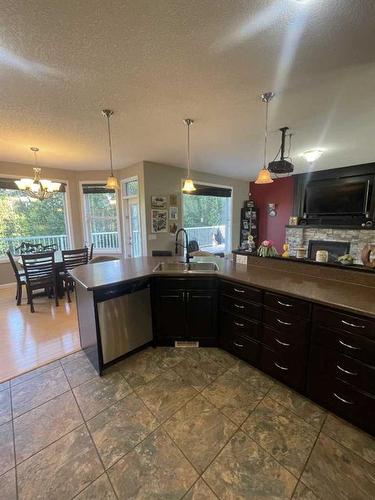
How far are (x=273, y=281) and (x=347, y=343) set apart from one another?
729mm

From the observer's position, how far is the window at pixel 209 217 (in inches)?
234

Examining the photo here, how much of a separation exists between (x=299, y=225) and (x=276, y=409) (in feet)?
18.0

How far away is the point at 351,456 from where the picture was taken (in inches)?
54.2

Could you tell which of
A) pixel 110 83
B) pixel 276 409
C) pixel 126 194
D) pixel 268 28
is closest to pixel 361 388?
pixel 276 409

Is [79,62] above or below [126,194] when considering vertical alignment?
above

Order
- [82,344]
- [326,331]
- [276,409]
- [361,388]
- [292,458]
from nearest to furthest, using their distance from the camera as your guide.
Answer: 1. [292,458]
2. [361,388]
3. [326,331]
4. [276,409]
5. [82,344]

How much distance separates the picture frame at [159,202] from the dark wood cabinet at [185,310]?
9.10 feet

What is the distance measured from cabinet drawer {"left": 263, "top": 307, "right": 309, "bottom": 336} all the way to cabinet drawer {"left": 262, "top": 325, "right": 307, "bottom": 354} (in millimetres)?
34

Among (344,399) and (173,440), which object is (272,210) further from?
(173,440)

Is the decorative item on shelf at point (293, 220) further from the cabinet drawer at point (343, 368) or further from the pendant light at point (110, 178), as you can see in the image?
the cabinet drawer at point (343, 368)

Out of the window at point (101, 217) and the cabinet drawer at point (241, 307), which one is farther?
the window at point (101, 217)

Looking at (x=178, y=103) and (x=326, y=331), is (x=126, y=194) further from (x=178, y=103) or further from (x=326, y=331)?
(x=326, y=331)

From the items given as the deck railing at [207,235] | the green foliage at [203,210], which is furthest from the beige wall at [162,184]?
the deck railing at [207,235]

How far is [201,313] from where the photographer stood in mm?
2443
